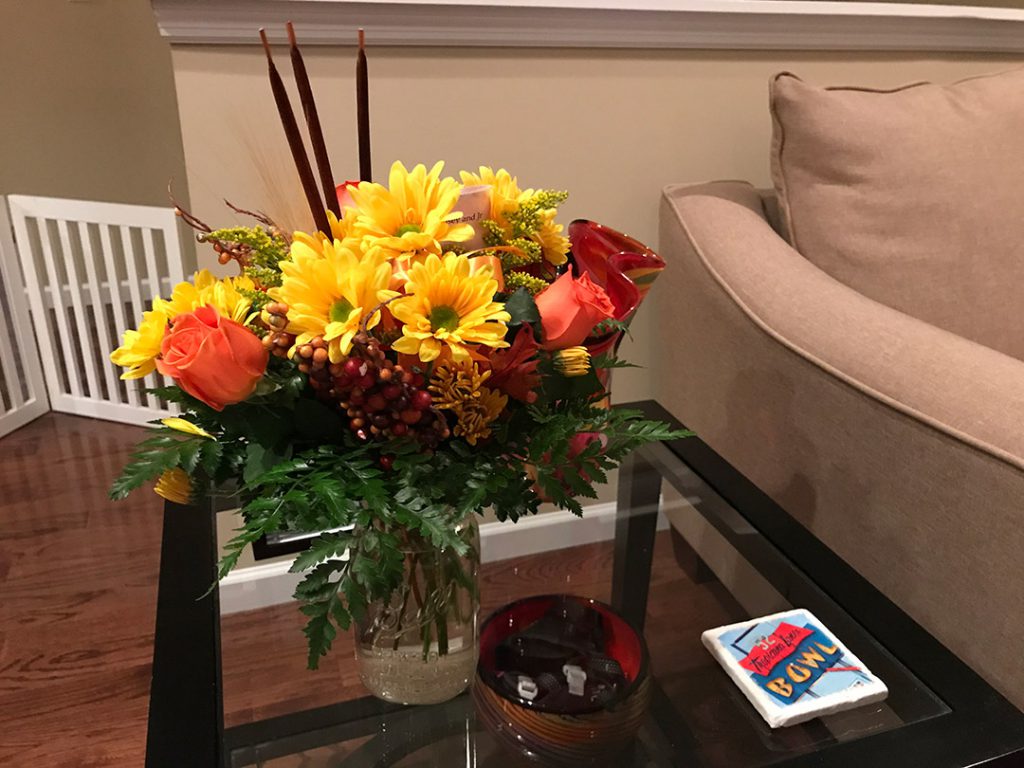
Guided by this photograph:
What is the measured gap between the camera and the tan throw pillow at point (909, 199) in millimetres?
1136

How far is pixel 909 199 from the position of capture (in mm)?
1138

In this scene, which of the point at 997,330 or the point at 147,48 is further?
the point at 147,48

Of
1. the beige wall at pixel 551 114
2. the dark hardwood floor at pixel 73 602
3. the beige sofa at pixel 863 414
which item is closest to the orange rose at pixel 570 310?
the beige sofa at pixel 863 414

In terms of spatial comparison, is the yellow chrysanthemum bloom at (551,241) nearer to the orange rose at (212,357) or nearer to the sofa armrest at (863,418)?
the orange rose at (212,357)

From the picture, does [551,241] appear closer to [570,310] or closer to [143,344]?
[570,310]

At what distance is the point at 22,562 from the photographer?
1.63 metres

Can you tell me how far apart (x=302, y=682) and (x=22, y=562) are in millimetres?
1215

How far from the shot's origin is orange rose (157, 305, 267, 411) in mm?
478

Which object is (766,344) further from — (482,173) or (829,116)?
(482,173)

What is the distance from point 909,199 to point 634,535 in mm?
633

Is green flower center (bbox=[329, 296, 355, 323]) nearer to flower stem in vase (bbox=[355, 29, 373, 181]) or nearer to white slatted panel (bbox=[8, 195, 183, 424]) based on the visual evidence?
flower stem in vase (bbox=[355, 29, 373, 181])

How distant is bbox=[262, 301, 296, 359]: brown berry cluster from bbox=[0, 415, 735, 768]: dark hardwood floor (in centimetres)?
29

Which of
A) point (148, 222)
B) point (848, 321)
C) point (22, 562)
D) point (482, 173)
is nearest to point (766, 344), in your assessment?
point (848, 321)

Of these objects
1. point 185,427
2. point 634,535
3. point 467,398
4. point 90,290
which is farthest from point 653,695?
point 90,290
